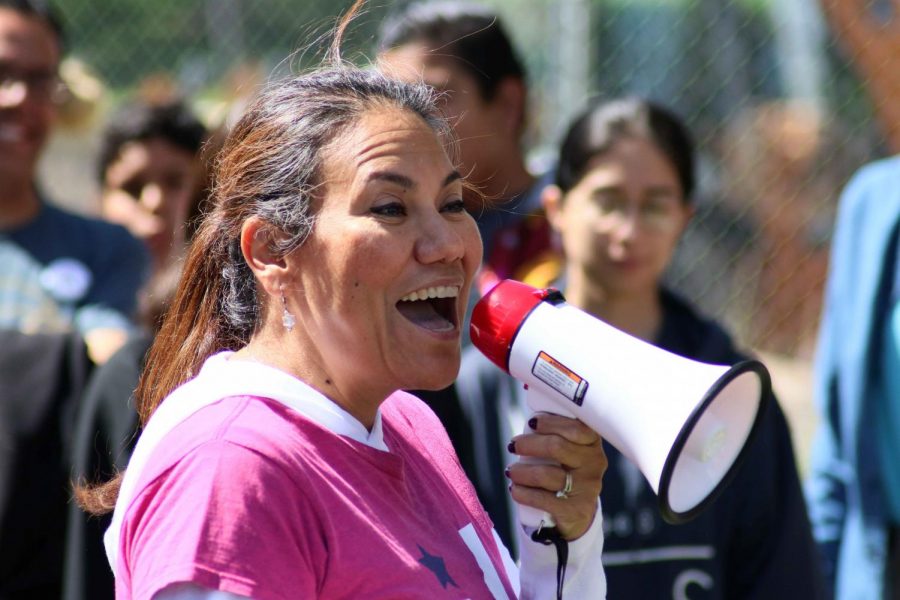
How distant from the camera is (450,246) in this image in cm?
187

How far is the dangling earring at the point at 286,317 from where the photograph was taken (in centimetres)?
188

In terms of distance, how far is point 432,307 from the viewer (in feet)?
6.44

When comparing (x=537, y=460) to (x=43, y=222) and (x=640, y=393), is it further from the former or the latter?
(x=43, y=222)

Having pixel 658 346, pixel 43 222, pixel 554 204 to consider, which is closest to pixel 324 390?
pixel 658 346

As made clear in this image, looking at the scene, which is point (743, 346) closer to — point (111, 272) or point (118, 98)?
point (111, 272)

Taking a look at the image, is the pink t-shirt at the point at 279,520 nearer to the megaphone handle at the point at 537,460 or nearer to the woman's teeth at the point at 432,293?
the megaphone handle at the point at 537,460

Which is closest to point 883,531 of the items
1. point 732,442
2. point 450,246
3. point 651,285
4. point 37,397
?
point 651,285

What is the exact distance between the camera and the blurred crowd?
291 cm

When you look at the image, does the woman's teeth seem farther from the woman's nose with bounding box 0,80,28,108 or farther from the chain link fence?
the chain link fence

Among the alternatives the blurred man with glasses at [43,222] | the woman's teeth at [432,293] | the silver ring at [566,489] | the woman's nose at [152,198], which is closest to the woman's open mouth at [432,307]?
the woman's teeth at [432,293]

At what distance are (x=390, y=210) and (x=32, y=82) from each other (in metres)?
2.57

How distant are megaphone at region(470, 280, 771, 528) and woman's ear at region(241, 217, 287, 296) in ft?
1.21

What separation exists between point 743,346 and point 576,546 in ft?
13.4

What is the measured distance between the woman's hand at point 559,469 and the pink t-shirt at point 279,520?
0.15 meters
